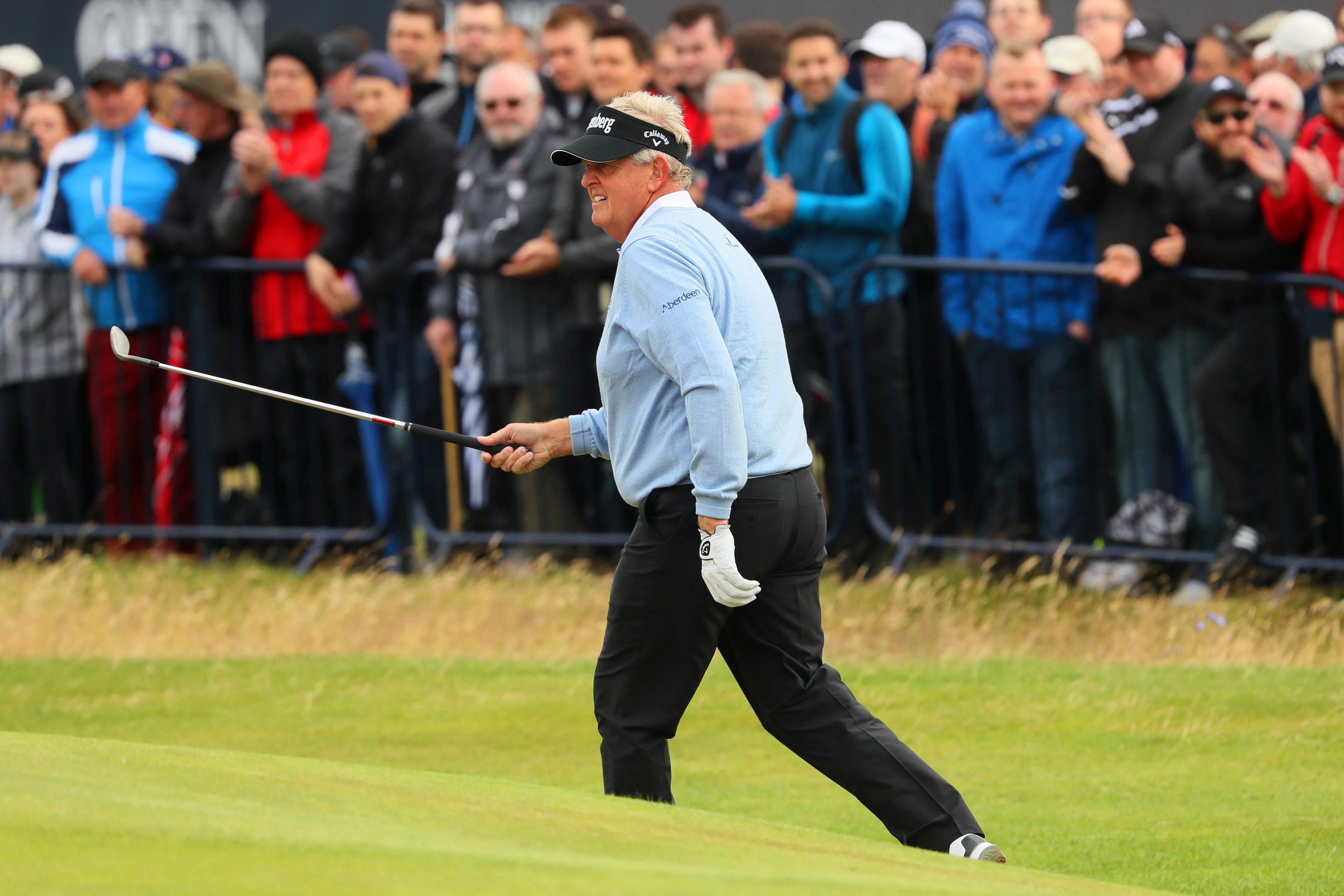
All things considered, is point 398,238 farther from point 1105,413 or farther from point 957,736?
point 957,736

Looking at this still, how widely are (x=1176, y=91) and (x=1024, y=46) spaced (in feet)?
2.72

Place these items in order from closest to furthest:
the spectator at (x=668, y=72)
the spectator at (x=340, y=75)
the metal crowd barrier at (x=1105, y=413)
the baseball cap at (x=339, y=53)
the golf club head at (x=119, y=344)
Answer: the golf club head at (x=119, y=344)
the metal crowd barrier at (x=1105, y=413)
the spectator at (x=668, y=72)
the spectator at (x=340, y=75)
the baseball cap at (x=339, y=53)

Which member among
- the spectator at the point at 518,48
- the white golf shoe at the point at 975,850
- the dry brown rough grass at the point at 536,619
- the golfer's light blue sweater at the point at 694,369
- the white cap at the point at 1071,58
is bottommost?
the dry brown rough grass at the point at 536,619

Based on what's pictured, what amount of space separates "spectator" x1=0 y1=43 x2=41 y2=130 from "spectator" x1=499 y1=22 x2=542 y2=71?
12.8ft

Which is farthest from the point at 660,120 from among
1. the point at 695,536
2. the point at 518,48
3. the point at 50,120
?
the point at 50,120

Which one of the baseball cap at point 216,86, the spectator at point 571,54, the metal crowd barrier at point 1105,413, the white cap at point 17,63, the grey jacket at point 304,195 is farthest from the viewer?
the white cap at point 17,63

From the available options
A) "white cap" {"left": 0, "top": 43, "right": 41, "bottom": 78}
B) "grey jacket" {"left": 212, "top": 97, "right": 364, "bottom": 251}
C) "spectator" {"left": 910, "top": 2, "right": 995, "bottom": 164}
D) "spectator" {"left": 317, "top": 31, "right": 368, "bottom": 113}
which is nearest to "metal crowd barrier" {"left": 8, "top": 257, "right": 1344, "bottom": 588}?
"grey jacket" {"left": 212, "top": 97, "right": 364, "bottom": 251}

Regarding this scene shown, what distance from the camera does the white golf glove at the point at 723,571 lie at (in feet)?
16.6

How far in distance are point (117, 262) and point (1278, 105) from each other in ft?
22.1

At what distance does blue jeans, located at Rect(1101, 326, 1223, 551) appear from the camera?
944cm

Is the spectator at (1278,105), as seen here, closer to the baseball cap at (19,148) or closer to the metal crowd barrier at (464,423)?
the metal crowd barrier at (464,423)

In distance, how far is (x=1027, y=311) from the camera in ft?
32.2

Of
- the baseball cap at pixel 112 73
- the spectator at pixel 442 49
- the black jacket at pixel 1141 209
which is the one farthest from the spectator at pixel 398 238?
the black jacket at pixel 1141 209

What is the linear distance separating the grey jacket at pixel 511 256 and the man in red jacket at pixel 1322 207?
3.75 metres
